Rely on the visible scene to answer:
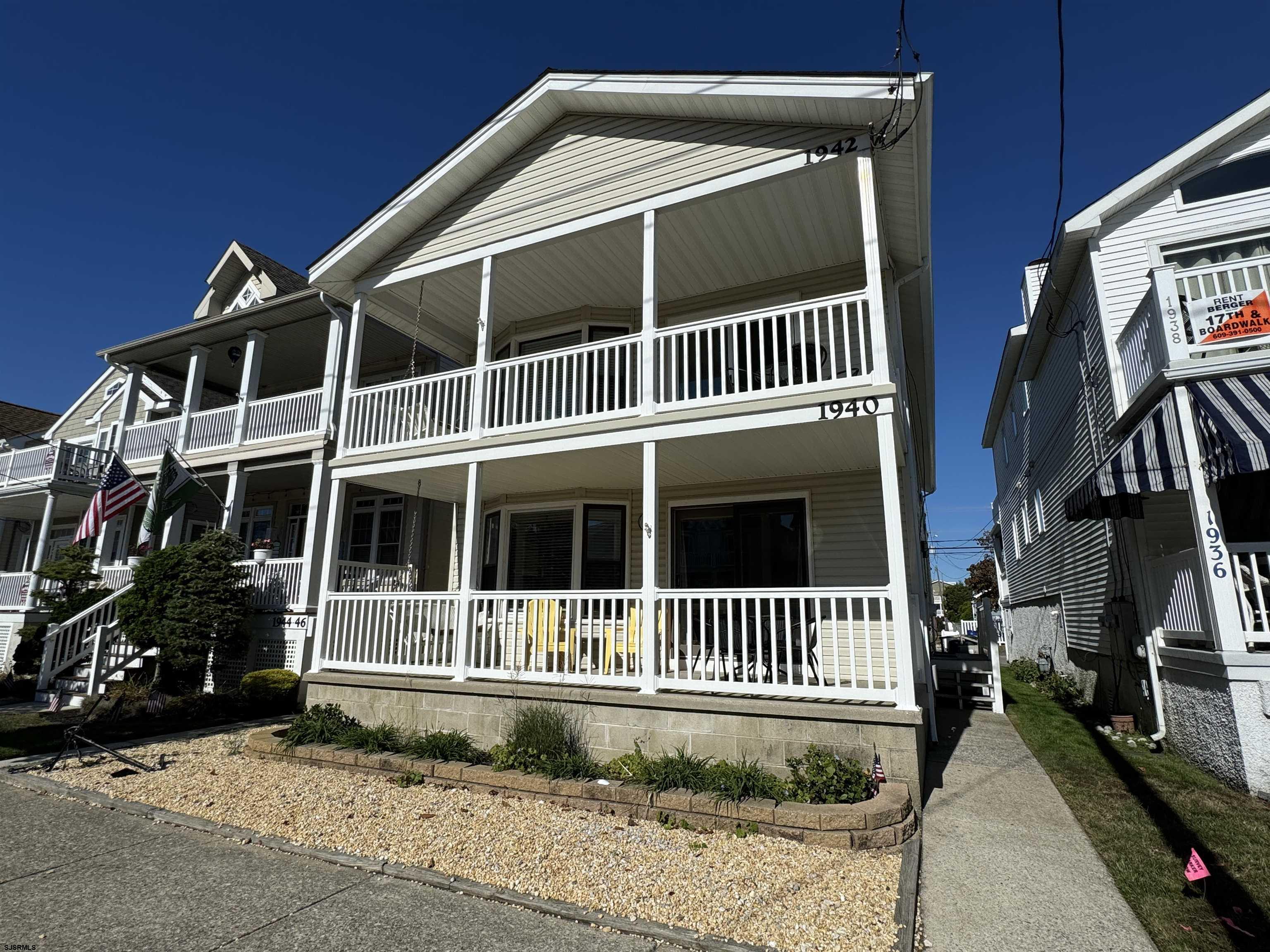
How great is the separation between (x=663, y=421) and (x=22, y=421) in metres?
29.4

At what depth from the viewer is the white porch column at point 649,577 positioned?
675cm

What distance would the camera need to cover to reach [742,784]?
5434mm

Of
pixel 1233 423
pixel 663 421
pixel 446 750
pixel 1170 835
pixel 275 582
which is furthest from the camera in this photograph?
pixel 275 582

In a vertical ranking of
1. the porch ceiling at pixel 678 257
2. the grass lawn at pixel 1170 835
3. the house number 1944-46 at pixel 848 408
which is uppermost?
the porch ceiling at pixel 678 257

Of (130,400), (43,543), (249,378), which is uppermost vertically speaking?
(130,400)

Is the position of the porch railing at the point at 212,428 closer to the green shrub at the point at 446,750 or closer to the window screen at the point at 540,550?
the window screen at the point at 540,550

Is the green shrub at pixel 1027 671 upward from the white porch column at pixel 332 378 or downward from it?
downward

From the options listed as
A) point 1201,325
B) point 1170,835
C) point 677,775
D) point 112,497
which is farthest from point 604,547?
point 112,497

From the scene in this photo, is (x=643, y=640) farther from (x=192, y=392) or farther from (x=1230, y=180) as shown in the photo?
(x=192, y=392)

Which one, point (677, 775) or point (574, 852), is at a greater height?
point (677, 775)

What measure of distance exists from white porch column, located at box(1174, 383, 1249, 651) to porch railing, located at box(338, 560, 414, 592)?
11.8 meters

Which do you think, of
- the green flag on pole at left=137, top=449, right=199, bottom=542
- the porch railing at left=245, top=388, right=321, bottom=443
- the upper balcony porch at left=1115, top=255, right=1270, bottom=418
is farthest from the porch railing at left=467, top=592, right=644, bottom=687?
the green flag on pole at left=137, top=449, right=199, bottom=542

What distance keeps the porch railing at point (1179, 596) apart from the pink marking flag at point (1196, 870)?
396 centimetres

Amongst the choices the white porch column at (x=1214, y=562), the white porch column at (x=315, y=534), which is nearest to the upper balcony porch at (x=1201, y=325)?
the white porch column at (x=1214, y=562)
